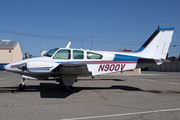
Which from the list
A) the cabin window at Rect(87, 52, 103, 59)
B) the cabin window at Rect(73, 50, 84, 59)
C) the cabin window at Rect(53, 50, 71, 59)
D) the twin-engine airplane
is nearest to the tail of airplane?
the twin-engine airplane

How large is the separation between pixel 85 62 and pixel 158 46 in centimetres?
495

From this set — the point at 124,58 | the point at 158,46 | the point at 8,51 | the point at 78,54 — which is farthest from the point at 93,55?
the point at 8,51

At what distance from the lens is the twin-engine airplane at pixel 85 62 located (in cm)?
821

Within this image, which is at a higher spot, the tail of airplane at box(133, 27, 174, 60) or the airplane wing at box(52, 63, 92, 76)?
the tail of airplane at box(133, 27, 174, 60)

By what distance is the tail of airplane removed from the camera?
10531 millimetres

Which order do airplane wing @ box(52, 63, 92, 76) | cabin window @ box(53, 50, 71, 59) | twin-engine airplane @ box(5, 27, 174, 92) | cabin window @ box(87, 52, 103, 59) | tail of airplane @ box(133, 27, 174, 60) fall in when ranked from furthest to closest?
tail of airplane @ box(133, 27, 174, 60) → cabin window @ box(87, 52, 103, 59) → cabin window @ box(53, 50, 71, 59) → twin-engine airplane @ box(5, 27, 174, 92) → airplane wing @ box(52, 63, 92, 76)

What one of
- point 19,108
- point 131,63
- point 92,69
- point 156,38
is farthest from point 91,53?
point 19,108

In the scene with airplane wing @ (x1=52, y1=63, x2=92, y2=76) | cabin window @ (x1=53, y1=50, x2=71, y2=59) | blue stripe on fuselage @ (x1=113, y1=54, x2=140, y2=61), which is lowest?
airplane wing @ (x1=52, y1=63, x2=92, y2=76)

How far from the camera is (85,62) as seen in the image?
9406 millimetres

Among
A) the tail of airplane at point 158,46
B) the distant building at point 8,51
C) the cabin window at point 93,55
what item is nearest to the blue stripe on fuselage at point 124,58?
the tail of airplane at point 158,46

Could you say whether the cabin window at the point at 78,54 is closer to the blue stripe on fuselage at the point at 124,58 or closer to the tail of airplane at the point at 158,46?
the blue stripe on fuselage at the point at 124,58

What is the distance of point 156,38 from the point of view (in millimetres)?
10641

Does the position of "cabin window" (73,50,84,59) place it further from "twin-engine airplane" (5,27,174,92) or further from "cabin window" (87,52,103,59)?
"cabin window" (87,52,103,59)

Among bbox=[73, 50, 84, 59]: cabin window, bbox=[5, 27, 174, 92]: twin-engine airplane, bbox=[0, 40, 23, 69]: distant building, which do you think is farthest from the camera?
bbox=[0, 40, 23, 69]: distant building
